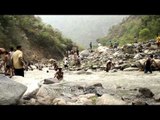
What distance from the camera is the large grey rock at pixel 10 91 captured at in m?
6.95

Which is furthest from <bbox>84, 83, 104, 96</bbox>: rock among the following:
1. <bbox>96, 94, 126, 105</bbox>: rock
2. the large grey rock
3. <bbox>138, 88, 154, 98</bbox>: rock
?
the large grey rock

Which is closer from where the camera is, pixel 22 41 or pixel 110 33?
pixel 22 41

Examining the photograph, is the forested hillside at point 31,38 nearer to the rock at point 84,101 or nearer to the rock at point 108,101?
the rock at point 84,101

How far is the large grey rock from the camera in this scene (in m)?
6.95

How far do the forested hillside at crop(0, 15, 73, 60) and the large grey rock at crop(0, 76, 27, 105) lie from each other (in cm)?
2010

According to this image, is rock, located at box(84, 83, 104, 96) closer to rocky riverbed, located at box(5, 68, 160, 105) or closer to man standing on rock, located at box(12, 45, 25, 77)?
rocky riverbed, located at box(5, 68, 160, 105)

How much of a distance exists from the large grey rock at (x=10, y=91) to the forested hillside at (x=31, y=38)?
65.9 ft

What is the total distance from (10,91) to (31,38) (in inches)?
1066

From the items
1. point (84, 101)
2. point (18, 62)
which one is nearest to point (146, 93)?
point (84, 101)
